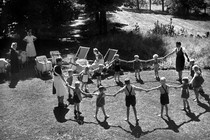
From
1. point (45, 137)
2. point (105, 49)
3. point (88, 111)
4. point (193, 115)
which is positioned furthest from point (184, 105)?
point (105, 49)

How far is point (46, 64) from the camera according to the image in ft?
55.1

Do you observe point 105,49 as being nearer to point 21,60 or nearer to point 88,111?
point 21,60

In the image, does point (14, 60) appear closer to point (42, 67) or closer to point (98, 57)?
point (42, 67)

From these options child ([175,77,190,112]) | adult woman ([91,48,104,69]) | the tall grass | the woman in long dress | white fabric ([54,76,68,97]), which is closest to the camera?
child ([175,77,190,112])

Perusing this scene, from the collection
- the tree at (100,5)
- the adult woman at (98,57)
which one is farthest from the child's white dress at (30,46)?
the tree at (100,5)

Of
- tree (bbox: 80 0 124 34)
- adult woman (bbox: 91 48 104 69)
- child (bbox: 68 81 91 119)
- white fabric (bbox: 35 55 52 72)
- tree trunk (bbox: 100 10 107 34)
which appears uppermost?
tree (bbox: 80 0 124 34)

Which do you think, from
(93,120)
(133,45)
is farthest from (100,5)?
(93,120)

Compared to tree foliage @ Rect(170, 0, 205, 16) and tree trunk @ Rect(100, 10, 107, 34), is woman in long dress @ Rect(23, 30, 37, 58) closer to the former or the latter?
tree trunk @ Rect(100, 10, 107, 34)

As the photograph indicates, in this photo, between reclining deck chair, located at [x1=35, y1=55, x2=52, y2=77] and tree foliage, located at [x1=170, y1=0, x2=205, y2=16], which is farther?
tree foliage, located at [x1=170, y1=0, x2=205, y2=16]

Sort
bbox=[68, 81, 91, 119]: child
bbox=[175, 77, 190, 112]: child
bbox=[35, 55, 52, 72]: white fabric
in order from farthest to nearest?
bbox=[35, 55, 52, 72]: white fabric < bbox=[175, 77, 190, 112]: child < bbox=[68, 81, 91, 119]: child

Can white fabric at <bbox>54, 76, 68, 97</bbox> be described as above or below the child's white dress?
below

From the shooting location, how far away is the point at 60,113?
12.0 meters

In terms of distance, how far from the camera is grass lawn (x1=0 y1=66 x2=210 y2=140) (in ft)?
33.4

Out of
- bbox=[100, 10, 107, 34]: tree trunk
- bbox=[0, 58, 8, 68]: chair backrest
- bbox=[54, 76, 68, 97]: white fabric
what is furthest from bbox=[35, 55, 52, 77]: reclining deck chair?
bbox=[100, 10, 107, 34]: tree trunk
